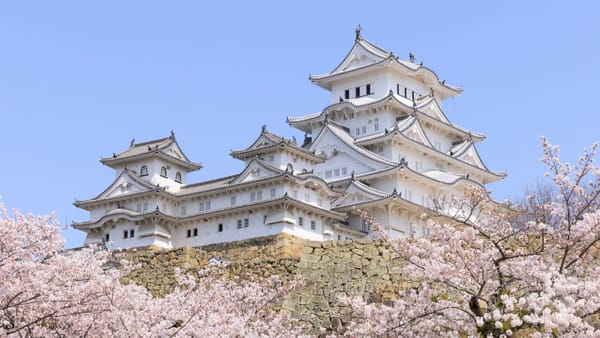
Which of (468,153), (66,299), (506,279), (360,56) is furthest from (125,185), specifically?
(506,279)

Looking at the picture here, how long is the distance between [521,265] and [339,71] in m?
44.9

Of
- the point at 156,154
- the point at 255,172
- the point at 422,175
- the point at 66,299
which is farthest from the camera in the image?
the point at 422,175

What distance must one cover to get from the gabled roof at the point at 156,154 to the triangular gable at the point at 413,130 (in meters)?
12.5

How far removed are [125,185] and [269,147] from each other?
8.49m

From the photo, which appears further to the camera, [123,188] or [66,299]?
[123,188]

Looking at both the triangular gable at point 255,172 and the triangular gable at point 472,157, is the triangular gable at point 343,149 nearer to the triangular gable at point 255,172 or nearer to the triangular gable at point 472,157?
the triangular gable at point 472,157

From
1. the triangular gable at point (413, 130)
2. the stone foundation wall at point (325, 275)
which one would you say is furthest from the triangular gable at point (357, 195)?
the stone foundation wall at point (325, 275)

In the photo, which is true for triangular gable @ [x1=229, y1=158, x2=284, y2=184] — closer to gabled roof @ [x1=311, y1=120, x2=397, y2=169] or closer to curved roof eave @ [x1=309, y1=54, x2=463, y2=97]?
gabled roof @ [x1=311, y1=120, x2=397, y2=169]

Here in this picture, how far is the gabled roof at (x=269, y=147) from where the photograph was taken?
142 ft

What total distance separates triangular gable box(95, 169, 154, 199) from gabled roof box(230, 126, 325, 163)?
5.27 metres

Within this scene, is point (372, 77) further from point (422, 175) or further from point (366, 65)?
point (422, 175)

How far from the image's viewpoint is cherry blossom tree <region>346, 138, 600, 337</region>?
11.8 m

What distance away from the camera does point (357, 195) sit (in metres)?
45.9

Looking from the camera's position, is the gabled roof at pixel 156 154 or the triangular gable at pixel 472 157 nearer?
the gabled roof at pixel 156 154
